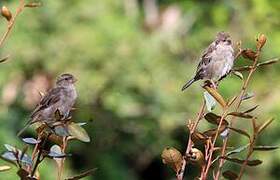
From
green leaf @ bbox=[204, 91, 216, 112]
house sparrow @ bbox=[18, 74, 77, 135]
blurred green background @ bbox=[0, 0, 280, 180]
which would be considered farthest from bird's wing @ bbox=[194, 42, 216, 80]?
blurred green background @ bbox=[0, 0, 280, 180]

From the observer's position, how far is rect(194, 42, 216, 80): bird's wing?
3068mm

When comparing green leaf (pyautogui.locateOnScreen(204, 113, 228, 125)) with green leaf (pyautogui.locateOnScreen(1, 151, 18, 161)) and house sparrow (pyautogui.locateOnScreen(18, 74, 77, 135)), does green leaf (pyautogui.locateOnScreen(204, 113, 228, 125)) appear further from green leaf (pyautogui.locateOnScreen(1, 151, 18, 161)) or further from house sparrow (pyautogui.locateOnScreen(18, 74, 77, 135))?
house sparrow (pyautogui.locateOnScreen(18, 74, 77, 135))

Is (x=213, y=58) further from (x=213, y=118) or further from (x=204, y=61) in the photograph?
(x=213, y=118)

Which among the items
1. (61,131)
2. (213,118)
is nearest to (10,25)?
(61,131)

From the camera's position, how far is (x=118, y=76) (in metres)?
10.5

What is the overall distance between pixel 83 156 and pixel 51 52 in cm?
135

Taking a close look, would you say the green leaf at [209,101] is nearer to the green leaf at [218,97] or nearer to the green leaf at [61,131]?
the green leaf at [218,97]

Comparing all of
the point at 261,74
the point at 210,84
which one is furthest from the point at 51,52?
the point at 210,84

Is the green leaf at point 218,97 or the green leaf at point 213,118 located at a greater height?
the green leaf at point 218,97

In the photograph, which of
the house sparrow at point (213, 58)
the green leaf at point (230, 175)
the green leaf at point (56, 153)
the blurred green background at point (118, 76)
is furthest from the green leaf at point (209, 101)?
the blurred green background at point (118, 76)

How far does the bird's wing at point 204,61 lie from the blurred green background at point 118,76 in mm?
6214

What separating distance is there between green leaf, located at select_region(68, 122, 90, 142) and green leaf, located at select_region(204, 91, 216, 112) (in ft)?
1.05

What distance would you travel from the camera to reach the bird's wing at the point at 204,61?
307cm

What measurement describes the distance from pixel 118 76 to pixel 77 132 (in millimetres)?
9038
